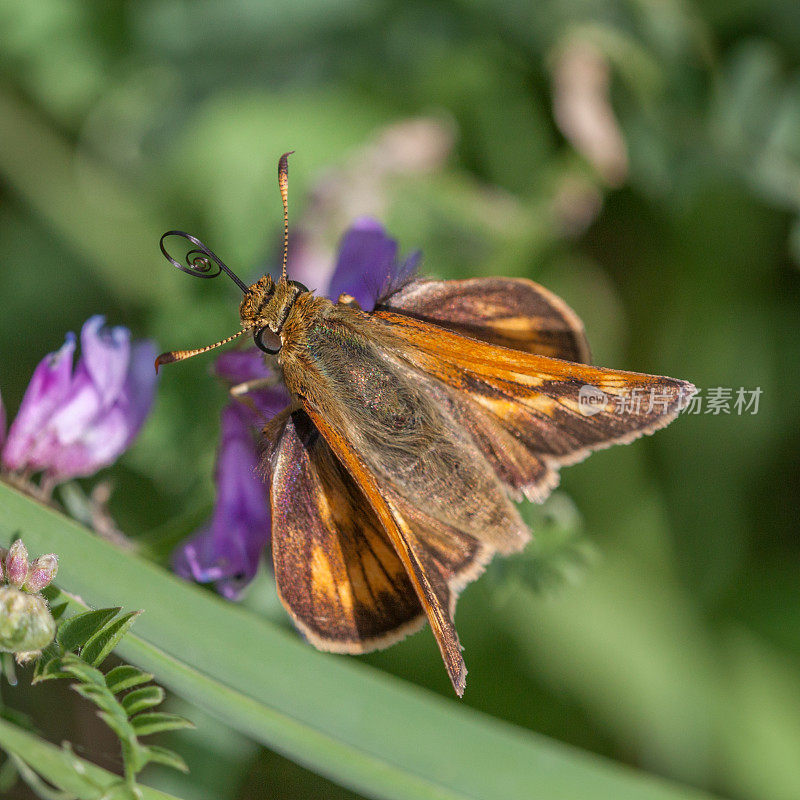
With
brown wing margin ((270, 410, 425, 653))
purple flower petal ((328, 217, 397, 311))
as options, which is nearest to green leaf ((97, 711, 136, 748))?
brown wing margin ((270, 410, 425, 653))

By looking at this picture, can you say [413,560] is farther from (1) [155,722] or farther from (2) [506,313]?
(2) [506,313]

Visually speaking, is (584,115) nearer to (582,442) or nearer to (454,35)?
(454,35)

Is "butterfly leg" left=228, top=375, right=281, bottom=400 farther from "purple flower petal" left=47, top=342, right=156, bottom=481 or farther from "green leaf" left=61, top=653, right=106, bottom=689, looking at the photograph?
"green leaf" left=61, top=653, right=106, bottom=689

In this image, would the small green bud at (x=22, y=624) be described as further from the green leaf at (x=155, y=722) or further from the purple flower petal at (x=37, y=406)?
the purple flower petal at (x=37, y=406)

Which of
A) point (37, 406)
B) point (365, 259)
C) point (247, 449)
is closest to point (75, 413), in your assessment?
point (37, 406)

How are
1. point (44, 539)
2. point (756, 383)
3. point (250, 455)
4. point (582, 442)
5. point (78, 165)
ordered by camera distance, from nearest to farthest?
point (44, 539) → point (582, 442) → point (250, 455) → point (756, 383) → point (78, 165)

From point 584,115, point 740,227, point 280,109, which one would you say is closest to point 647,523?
point 740,227

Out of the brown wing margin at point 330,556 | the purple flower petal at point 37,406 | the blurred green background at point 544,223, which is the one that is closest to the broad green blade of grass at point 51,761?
the brown wing margin at point 330,556
